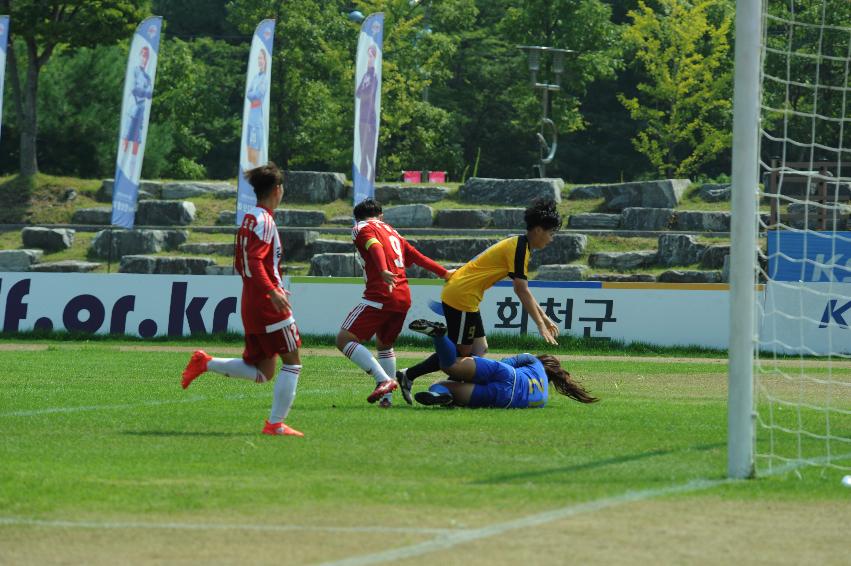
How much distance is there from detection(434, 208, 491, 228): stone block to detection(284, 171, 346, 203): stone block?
15.6 feet

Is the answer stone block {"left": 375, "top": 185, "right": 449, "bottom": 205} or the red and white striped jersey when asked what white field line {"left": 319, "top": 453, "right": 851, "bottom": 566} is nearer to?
the red and white striped jersey

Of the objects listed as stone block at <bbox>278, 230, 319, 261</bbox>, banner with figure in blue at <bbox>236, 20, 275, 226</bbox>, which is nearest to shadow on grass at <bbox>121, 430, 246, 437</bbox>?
banner with figure in blue at <bbox>236, 20, 275, 226</bbox>

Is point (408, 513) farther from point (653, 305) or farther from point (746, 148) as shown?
point (653, 305)

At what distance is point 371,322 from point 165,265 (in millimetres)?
22133

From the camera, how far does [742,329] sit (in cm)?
785

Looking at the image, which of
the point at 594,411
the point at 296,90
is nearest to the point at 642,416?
the point at 594,411

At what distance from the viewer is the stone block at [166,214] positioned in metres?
39.8

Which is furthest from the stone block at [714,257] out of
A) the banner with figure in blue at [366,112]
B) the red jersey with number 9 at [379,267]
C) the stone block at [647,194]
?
the red jersey with number 9 at [379,267]

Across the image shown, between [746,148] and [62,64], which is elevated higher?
[62,64]

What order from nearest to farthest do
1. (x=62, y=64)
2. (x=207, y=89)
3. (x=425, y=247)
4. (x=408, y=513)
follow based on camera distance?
(x=408, y=513) < (x=425, y=247) < (x=62, y=64) < (x=207, y=89)

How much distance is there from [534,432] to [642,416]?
67.7 inches

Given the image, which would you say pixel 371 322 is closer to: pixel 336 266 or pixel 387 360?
pixel 387 360

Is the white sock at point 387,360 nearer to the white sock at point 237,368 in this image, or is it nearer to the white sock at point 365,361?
the white sock at point 365,361

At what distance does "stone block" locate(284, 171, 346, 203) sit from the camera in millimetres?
40812
